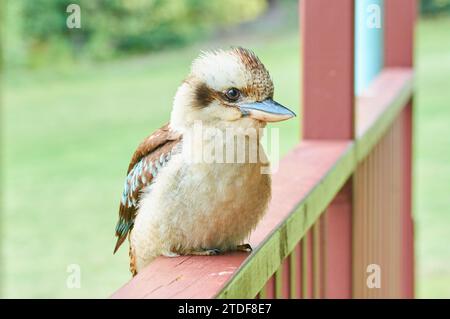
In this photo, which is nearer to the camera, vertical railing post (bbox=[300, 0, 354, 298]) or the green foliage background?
vertical railing post (bbox=[300, 0, 354, 298])

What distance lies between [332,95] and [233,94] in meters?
1.00

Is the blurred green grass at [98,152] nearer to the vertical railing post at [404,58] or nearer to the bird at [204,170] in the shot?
the vertical railing post at [404,58]

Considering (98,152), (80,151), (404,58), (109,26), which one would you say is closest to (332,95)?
(404,58)

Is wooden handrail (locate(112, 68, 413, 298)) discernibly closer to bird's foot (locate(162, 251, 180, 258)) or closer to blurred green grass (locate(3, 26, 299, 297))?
bird's foot (locate(162, 251, 180, 258))

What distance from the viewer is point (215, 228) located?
1.05m

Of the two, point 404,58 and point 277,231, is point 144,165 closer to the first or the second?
point 277,231

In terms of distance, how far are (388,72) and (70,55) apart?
8.10 metres

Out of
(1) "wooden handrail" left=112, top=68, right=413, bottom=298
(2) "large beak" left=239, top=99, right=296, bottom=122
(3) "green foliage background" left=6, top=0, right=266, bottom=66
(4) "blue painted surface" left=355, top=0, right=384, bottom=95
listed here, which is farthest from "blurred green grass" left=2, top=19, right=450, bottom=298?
(2) "large beak" left=239, top=99, right=296, bottom=122

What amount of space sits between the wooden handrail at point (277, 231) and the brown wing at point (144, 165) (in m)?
0.07

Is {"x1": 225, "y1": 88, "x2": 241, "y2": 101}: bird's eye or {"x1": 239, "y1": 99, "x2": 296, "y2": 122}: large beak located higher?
{"x1": 225, "y1": 88, "x2": 241, "y2": 101}: bird's eye

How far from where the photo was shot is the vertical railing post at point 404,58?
3.54 metres

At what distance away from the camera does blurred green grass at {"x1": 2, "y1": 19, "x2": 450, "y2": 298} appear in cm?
702
